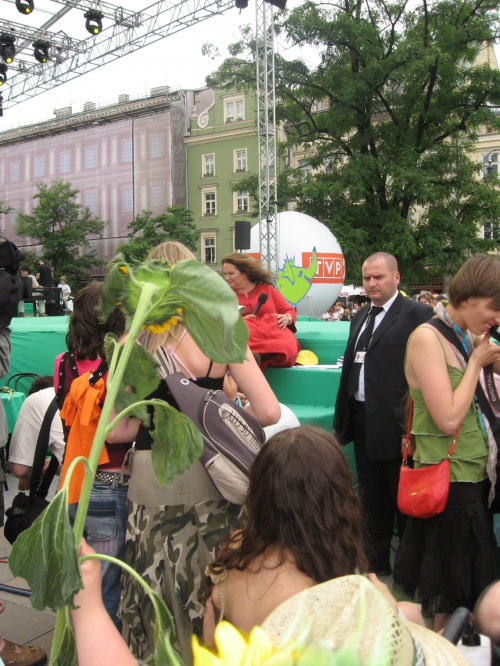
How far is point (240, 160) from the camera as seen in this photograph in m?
41.2

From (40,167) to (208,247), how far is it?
15.4m

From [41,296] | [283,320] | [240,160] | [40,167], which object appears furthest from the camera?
[40,167]

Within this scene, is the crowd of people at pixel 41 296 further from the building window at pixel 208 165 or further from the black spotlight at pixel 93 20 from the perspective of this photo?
the building window at pixel 208 165

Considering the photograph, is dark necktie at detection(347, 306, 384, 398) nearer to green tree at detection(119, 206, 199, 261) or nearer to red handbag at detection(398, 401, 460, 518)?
red handbag at detection(398, 401, 460, 518)

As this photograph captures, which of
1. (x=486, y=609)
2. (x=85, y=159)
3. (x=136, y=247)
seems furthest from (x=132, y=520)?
(x=85, y=159)

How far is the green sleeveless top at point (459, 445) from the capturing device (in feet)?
7.38

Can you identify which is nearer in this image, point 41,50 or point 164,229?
point 41,50

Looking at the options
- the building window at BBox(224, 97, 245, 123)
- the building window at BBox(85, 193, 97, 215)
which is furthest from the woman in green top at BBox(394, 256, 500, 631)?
the building window at BBox(85, 193, 97, 215)

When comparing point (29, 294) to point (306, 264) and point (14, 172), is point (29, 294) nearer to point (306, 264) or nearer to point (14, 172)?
point (306, 264)

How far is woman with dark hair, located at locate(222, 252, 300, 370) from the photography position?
3674 millimetres

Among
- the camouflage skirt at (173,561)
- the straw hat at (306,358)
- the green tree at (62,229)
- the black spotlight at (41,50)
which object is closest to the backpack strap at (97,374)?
the camouflage skirt at (173,561)

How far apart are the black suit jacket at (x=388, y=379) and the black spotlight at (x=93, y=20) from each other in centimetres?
1490

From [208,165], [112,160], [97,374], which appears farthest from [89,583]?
[112,160]

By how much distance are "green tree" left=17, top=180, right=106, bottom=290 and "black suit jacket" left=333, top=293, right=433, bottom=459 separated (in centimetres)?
4014
